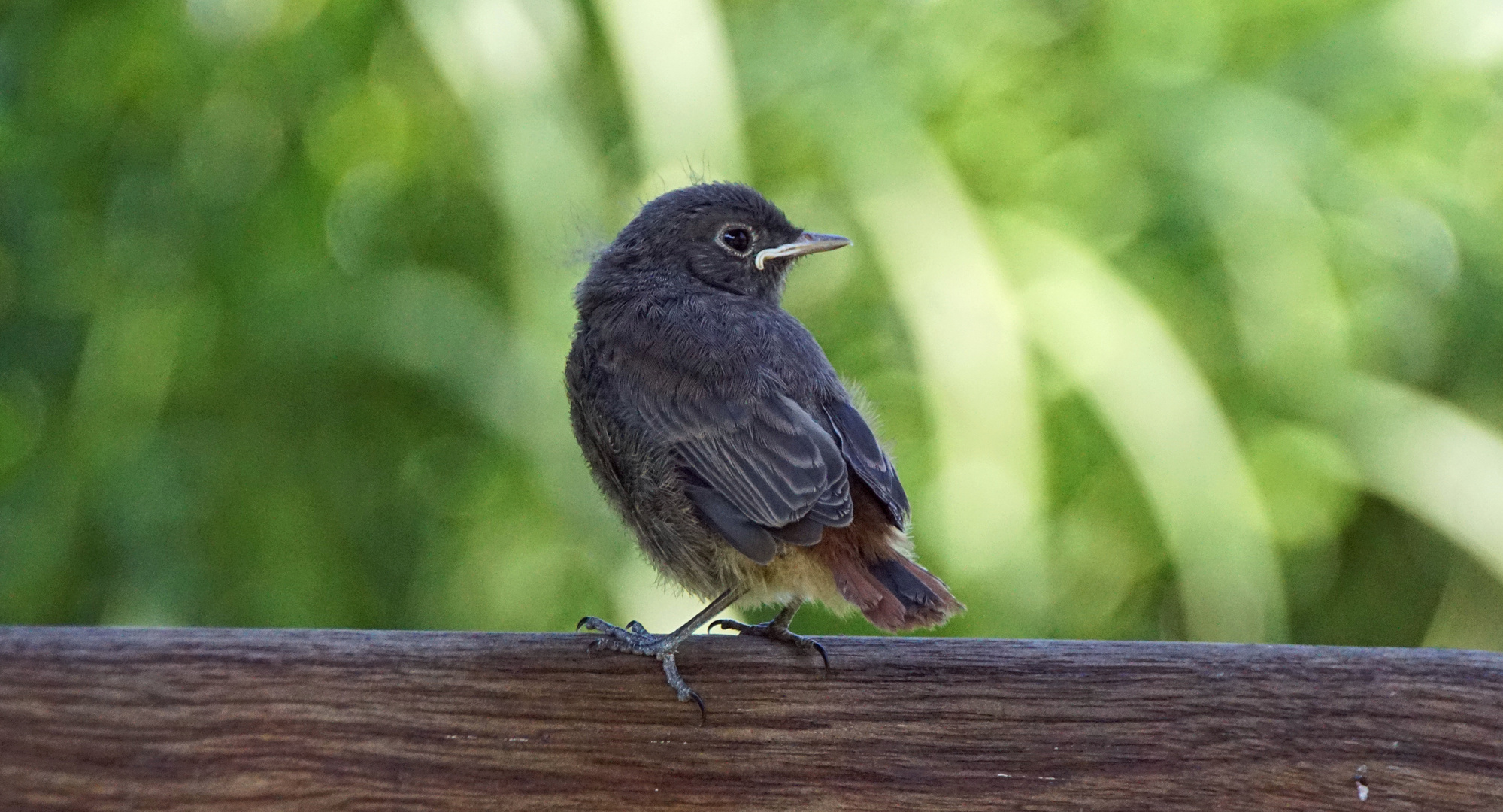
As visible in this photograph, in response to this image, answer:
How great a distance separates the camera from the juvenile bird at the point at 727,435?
2.36 metres

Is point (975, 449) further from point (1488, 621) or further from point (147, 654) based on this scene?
point (147, 654)

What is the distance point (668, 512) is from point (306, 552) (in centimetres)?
164

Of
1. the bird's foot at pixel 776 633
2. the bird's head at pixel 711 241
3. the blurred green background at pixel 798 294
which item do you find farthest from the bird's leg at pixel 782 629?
the blurred green background at pixel 798 294

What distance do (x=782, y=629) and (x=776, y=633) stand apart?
0.04m

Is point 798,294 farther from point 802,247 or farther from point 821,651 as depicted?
point 821,651

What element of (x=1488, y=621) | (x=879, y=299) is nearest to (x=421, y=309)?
(x=879, y=299)

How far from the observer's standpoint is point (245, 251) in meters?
3.84

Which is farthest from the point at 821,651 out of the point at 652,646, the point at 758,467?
the point at 758,467

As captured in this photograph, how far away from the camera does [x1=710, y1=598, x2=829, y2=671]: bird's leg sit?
216 centimetres

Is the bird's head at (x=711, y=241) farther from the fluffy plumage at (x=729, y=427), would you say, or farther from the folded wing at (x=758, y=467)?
the folded wing at (x=758, y=467)

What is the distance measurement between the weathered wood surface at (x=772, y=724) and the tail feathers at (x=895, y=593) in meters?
0.09

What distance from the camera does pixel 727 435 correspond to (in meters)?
2.57

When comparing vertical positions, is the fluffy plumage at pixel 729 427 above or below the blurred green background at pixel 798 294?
below

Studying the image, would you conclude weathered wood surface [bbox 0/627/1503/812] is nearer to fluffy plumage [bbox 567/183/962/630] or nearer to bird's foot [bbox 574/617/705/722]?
bird's foot [bbox 574/617/705/722]
